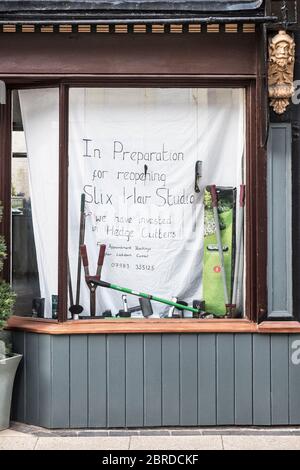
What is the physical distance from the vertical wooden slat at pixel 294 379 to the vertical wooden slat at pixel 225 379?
0.47 meters

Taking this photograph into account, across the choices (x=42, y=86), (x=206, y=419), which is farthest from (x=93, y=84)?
(x=206, y=419)

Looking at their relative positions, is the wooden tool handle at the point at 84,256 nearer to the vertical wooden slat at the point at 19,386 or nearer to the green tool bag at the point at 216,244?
the vertical wooden slat at the point at 19,386

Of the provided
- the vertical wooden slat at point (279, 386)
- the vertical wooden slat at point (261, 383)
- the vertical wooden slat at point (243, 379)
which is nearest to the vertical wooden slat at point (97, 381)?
the vertical wooden slat at point (243, 379)

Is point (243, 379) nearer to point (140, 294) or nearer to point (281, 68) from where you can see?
point (140, 294)

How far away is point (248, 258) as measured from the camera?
22.1ft

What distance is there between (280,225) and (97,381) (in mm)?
1951

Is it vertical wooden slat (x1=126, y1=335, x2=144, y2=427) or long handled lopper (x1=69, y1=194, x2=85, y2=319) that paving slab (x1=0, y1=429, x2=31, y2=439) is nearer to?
vertical wooden slat (x1=126, y1=335, x2=144, y2=427)

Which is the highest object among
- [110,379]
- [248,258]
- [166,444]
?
[248,258]

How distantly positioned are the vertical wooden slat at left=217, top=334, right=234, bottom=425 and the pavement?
12 cm

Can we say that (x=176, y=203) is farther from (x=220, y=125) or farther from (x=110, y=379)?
(x=110, y=379)

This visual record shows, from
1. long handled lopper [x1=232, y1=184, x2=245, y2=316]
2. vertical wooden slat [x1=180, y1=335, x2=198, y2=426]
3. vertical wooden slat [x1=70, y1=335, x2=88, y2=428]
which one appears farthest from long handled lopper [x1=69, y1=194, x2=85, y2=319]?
long handled lopper [x1=232, y1=184, x2=245, y2=316]

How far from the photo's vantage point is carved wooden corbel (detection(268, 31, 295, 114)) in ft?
20.8

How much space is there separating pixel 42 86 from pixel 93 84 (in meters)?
0.44

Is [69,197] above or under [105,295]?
above
